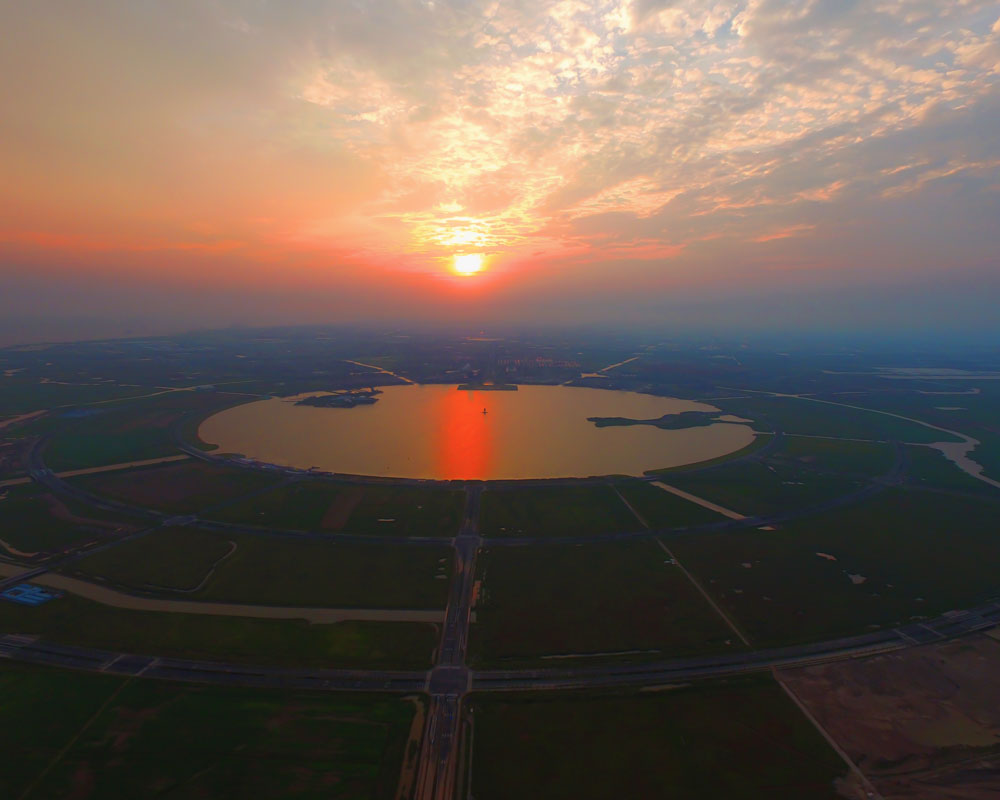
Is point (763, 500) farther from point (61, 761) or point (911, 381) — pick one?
point (911, 381)

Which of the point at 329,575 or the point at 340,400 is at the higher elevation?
the point at 340,400

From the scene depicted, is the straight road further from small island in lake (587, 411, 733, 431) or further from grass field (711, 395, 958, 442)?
grass field (711, 395, 958, 442)

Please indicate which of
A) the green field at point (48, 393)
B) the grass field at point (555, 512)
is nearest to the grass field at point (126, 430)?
the green field at point (48, 393)

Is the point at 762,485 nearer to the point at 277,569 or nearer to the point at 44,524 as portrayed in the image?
the point at 277,569

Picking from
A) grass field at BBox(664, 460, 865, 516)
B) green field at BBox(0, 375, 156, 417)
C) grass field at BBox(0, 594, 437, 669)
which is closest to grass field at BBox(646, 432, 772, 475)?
grass field at BBox(664, 460, 865, 516)

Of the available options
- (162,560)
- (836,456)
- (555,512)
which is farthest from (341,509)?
(836,456)

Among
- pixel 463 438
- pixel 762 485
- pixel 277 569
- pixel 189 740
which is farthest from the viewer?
pixel 463 438
